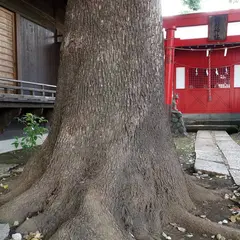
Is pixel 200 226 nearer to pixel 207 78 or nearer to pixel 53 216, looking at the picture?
pixel 53 216

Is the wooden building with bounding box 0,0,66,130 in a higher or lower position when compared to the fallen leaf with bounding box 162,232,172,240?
higher

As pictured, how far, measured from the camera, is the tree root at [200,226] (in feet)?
7.41

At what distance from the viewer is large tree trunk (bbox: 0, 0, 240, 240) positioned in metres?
2.26

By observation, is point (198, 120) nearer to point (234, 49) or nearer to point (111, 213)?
point (234, 49)

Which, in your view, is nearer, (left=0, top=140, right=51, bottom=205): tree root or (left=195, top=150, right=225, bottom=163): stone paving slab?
(left=0, top=140, right=51, bottom=205): tree root

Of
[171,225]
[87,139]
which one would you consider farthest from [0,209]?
[171,225]

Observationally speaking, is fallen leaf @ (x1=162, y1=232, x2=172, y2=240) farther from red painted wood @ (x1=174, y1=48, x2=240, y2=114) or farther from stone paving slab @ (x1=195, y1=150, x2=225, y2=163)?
red painted wood @ (x1=174, y1=48, x2=240, y2=114)

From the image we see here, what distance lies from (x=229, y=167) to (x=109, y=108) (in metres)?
3.21

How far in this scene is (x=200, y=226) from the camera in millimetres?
2383

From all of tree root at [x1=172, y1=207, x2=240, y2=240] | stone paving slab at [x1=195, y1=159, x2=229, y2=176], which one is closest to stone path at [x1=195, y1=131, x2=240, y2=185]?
stone paving slab at [x1=195, y1=159, x2=229, y2=176]

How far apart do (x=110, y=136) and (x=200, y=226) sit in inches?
44.0

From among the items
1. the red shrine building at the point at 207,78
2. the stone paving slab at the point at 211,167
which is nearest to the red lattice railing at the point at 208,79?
the red shrine building at the point at 207,78

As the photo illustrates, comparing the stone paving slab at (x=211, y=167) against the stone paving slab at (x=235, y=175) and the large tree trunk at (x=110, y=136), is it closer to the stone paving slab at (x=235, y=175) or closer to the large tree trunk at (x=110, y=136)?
the stone paving slab at (x=235, y=175)

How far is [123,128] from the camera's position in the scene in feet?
8.03
